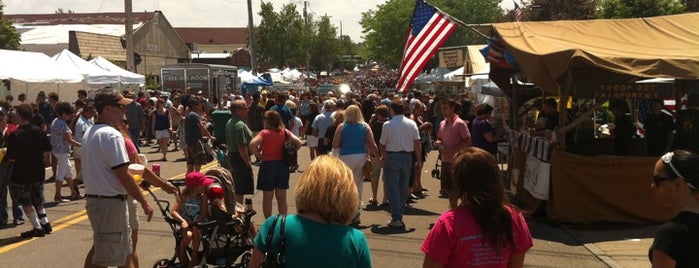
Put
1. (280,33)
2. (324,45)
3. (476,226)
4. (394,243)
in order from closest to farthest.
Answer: (476,226), (394,243), (280,33), (324,45)

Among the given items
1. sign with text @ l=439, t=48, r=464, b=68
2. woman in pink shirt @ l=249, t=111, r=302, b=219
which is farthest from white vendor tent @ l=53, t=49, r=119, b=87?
woman in pink shirt @ l=249, t=111, r=302, b=219

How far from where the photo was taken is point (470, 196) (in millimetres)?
3279

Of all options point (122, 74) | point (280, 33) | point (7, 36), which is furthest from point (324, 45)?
point (122, 74)

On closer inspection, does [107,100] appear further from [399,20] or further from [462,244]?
[399,20]

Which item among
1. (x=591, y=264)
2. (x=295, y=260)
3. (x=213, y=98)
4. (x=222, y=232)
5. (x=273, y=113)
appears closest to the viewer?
(x=295, y=260)

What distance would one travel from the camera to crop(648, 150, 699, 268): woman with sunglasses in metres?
2.86

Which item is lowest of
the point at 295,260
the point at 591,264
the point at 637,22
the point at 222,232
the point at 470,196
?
the point at 591,264

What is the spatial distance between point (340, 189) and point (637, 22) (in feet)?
34.8

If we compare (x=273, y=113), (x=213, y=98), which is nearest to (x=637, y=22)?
(x=273, y=113)

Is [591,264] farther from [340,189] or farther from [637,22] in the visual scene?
[637,22]

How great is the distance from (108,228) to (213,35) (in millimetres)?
136012

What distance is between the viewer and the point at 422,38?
11711 mm

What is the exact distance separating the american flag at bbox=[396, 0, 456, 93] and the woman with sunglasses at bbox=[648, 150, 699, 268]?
842cm

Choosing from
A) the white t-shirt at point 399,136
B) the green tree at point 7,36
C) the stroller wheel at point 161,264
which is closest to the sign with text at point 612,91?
the white t-shirt at point 399,136
